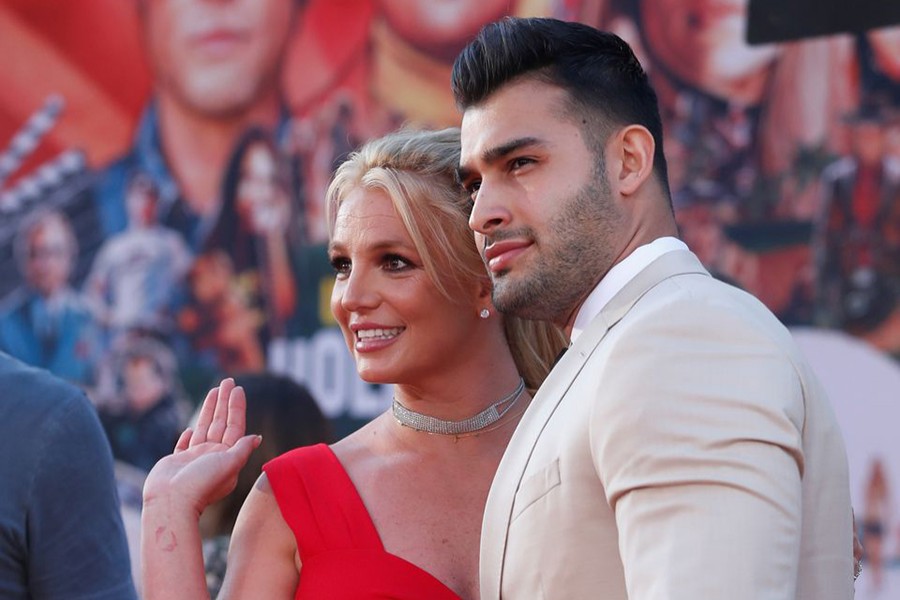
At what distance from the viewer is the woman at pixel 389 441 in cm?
234

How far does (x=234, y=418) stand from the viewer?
2.43m

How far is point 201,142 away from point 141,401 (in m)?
1.06

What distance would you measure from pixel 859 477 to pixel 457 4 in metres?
2.12

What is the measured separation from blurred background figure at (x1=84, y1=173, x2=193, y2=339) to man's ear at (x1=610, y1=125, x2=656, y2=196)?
3251 millimetres

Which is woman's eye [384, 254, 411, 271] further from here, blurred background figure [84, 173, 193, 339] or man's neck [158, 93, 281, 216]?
blurred background figure [84, 173, 193, 339]

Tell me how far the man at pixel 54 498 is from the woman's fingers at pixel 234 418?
239 mm

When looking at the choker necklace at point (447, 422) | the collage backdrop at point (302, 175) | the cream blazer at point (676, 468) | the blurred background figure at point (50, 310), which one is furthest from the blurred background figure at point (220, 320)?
the cream blazer at point (676, 468)

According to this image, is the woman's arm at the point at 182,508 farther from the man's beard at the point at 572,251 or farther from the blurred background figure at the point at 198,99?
the blurred background figure at the point at 198,99

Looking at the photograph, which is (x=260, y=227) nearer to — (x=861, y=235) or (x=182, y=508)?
(x=861, y=235)

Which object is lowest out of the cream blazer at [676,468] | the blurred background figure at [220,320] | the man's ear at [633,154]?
the blurred background figure at [220,320]

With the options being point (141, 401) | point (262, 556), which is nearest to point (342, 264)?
point (262, 556)

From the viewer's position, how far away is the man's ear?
73.6 inches

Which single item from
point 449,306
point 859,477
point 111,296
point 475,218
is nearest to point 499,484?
point 475,218

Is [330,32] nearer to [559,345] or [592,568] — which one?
[559,345]
